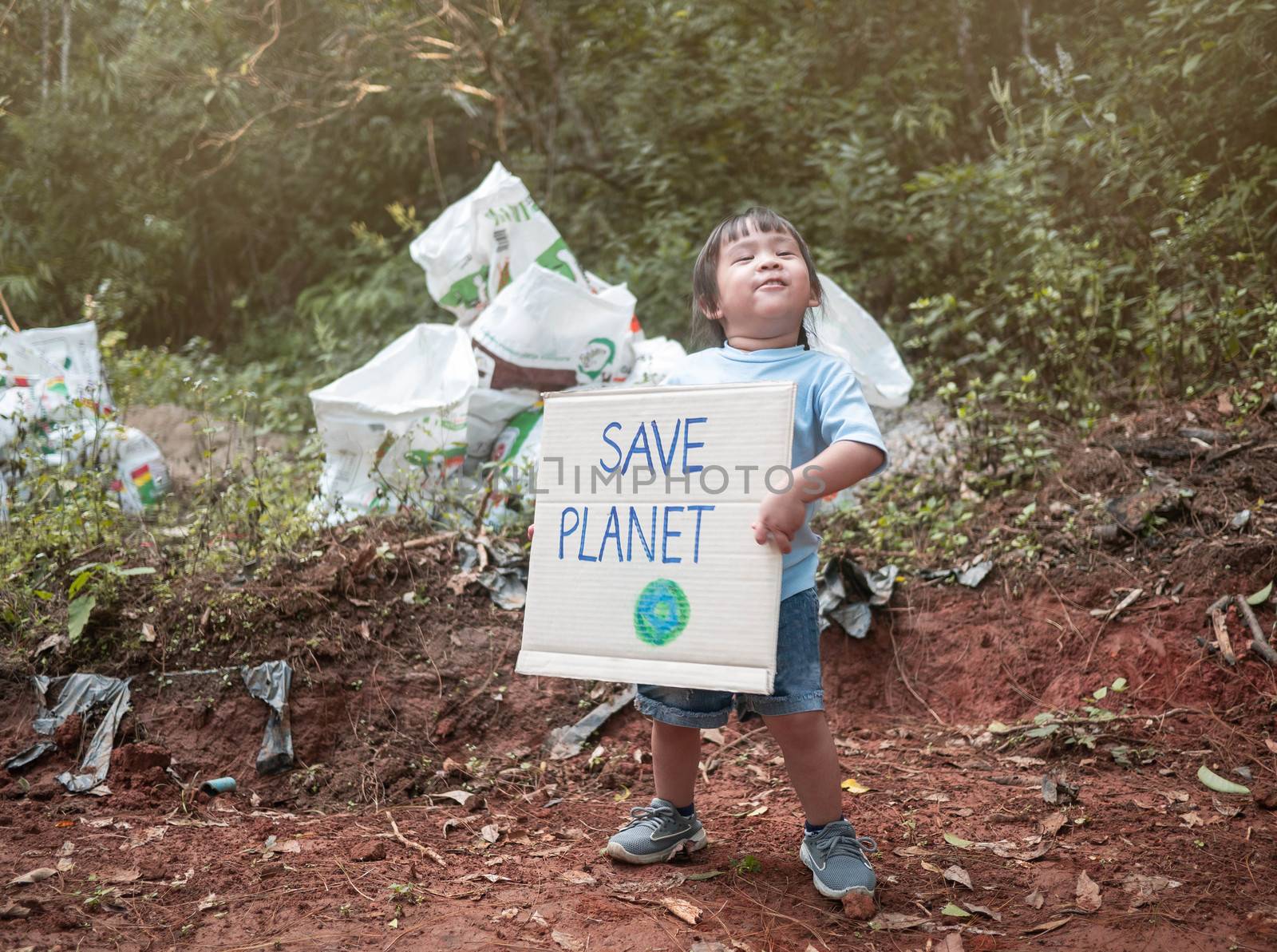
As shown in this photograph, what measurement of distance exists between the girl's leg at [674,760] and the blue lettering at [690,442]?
498 mm

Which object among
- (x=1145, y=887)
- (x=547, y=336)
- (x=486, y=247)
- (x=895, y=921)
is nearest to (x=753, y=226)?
(x=895, y=921)

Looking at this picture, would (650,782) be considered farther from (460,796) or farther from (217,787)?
(217,787)

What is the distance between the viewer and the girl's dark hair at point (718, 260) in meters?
1.71

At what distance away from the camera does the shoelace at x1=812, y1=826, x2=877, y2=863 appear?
1602 mm

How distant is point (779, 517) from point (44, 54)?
7.80 metres

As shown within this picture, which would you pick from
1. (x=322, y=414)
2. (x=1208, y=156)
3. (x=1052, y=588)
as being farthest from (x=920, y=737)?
(x=1208, y=156)

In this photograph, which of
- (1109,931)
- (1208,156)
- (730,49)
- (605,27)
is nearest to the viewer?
(1109,931)

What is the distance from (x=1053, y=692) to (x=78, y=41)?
8.17 metres

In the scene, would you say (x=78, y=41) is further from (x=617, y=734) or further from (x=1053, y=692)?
(x=1053, y=692)

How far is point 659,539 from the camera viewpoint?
155 cm

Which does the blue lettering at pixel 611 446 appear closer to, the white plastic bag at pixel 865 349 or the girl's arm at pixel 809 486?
the girl's arm at pixel 809 486

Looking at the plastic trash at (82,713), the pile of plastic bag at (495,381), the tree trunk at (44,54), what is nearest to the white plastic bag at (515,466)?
the pile of plastic bag at (495,381)

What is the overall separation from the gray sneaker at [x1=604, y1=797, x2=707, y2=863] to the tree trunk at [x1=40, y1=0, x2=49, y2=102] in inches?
296

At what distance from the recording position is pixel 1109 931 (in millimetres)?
1433
